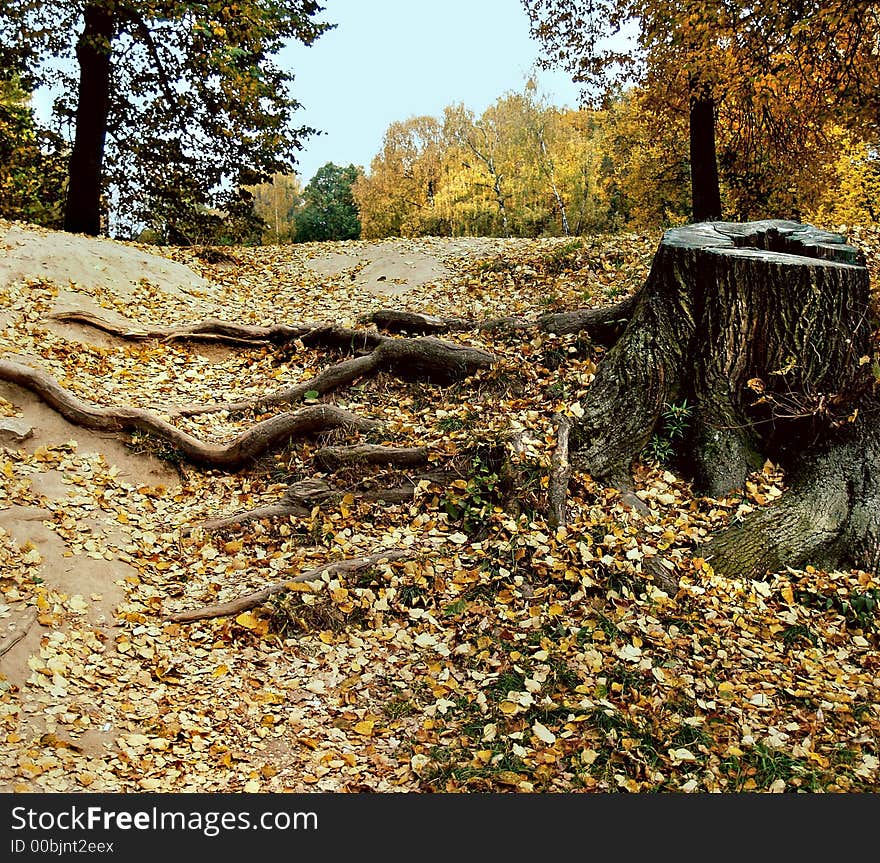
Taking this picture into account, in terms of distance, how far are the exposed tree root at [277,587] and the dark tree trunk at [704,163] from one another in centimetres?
1043

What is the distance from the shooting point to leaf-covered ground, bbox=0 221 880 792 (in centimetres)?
439

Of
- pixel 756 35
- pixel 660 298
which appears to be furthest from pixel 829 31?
pixel 660 298

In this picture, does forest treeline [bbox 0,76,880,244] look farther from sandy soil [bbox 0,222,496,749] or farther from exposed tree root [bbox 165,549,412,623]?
exposed tree root [bbox 165,549,412,623]

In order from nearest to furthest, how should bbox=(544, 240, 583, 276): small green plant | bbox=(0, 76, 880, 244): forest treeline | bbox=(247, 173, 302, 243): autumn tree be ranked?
bbox=(544, 240, 583, 276): small green plant < bbox=(0, 76, 880, 244): forest treeline < bbox=(247, 173, 302, 243): autumn tree

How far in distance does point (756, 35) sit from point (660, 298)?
4.35 m

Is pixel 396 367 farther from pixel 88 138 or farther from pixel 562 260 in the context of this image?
pixel 88 138

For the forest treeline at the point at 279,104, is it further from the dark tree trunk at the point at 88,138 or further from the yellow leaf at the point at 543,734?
the yellow leaf at the point at 543,734

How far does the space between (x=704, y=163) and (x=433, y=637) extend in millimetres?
11693

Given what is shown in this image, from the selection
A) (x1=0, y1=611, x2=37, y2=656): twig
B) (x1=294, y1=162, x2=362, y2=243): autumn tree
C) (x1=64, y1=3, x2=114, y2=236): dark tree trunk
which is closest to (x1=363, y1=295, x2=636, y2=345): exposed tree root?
(x1=0, y1=611, x2=37, y2=656): twig

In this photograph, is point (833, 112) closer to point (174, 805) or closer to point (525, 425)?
point (525, 425)

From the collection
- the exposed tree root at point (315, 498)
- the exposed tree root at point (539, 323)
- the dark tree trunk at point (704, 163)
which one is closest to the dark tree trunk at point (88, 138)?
the exposed tree root at point (539, 323)

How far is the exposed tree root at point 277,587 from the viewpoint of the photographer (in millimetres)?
5660

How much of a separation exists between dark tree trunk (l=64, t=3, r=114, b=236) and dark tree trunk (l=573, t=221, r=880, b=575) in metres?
11.6

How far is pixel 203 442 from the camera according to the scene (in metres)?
7.68
